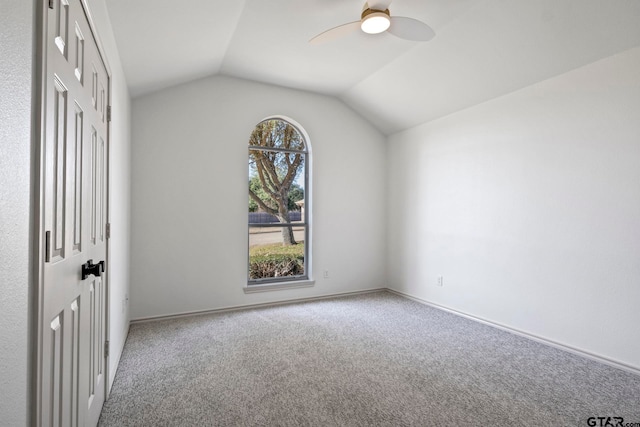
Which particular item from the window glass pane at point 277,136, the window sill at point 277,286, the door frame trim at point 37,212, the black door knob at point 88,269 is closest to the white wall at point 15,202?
the door frame trim at point 37,212

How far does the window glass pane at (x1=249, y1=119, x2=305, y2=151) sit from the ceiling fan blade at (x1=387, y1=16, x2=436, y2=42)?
229cm

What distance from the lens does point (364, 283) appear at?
16.0ft

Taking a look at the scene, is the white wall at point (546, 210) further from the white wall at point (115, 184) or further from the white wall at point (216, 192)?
the white wall at point (115, 184)

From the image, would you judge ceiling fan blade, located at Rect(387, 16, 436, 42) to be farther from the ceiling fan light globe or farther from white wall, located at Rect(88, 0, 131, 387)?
white wall, located at Rect(88, 0, 131, 387)

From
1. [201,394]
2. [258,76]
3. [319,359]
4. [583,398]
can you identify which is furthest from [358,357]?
[258,76]

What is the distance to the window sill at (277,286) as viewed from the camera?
4102 mm

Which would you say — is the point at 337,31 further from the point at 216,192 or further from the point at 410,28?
the point at 216,192

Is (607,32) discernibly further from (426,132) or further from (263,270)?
(263,270)

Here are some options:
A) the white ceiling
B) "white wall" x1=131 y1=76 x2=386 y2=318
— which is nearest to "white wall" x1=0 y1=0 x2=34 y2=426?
the white ceiling

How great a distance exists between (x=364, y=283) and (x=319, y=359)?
7.48 feet

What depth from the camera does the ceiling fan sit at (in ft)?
7.35

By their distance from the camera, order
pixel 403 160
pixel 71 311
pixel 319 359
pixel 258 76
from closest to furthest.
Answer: pixel 71 311
pixel 319 359
pixel 258 76
pixel 403 160

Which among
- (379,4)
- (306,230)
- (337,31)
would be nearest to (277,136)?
(306,230)

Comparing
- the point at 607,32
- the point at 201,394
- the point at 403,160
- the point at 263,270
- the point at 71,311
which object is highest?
the point at 607,32
